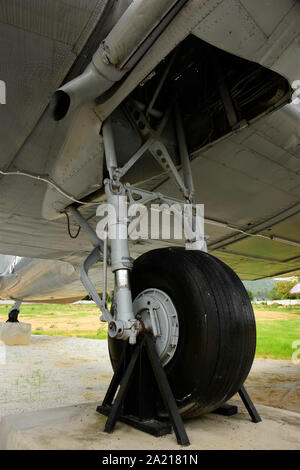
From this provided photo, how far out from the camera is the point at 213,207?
16.3 feet

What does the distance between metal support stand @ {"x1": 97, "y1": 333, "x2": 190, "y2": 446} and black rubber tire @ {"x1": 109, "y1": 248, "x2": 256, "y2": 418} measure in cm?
12

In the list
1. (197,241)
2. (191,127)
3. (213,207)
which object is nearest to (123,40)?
(191,127)

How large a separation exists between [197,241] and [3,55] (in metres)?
2.05

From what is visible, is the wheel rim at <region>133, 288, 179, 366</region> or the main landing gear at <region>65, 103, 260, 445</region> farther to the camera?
the wheel rim at <region>133, 288, 179, 366</region>

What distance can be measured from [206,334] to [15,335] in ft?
40.8

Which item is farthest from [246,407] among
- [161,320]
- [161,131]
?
[161,131]

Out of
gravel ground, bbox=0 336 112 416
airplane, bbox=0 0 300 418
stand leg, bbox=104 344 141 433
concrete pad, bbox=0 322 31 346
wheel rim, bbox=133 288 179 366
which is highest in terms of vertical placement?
airplane, bbox=0 0 300 418

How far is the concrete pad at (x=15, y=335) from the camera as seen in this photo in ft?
43.0

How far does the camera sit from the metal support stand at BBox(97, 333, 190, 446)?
2.23 meters

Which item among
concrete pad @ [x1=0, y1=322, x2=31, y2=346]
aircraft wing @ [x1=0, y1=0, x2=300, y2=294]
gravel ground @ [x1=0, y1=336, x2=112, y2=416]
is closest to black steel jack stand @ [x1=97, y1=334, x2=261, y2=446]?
aircraft wing @ [x1=0, y1=0, x2=300, y2=294]

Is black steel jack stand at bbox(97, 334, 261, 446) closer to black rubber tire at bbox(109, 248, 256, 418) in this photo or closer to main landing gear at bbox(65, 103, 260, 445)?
main landing gear at bbox(65, 103, 260, 445)

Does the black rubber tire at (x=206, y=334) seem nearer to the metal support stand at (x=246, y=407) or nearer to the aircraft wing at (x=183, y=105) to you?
the metal support stand at (x=246, y=407)
